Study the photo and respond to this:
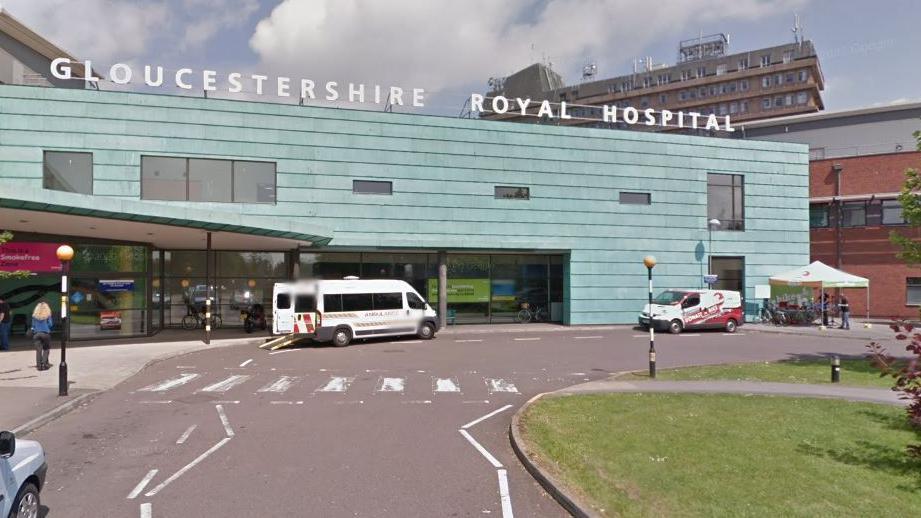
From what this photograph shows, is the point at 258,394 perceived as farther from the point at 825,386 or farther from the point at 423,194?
the point at 423,194

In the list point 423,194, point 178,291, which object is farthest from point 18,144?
point 423,194

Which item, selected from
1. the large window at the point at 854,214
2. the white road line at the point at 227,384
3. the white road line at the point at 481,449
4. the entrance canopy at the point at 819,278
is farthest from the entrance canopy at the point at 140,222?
the large window at the point at 854,214

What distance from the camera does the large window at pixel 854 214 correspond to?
41.3 m

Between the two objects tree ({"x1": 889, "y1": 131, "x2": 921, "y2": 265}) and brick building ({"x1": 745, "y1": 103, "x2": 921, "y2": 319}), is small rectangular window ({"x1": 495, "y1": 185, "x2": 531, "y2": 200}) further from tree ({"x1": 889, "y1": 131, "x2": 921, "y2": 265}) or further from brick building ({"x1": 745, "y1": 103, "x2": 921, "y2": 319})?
brick building ({"x1": 745, "y1": 103, "x2": 921, "y2": 319})

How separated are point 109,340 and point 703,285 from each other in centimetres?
2936

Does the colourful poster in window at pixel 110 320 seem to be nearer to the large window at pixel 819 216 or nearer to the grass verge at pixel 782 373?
the grass verge at pixel 782 373

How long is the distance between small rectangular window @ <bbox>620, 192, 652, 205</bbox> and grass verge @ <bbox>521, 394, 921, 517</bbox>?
22742 millimetres

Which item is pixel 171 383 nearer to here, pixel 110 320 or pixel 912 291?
pixel 110 320

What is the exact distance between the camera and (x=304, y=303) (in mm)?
22719

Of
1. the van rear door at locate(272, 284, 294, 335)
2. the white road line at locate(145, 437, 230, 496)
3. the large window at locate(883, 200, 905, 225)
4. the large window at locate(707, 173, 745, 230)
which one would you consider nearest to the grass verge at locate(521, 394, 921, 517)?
the white road line at locate(145, 437, 230, 496)

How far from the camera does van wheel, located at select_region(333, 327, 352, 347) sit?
23.0m

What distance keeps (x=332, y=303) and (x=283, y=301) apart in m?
1.76

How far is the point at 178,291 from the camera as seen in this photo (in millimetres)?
28891

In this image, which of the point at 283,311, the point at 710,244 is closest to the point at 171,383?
the point at 283,311
